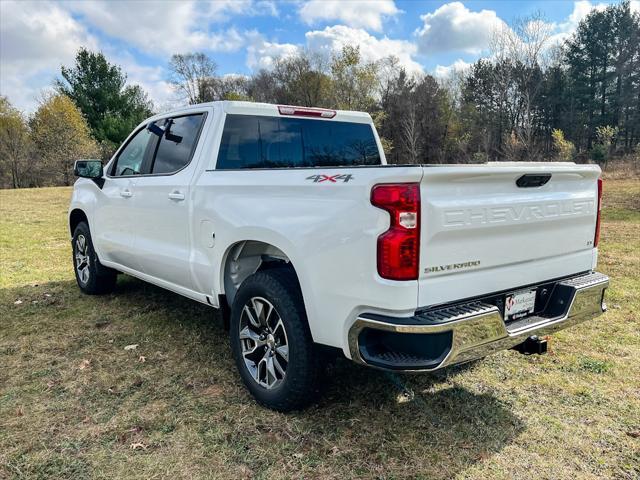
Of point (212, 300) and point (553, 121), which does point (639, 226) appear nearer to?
point (212, 300)

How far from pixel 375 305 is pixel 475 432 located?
1138mm

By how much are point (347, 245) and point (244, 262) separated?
1275 mm

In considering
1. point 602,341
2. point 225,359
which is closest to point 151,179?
point 225,359

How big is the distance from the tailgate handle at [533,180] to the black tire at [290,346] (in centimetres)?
139

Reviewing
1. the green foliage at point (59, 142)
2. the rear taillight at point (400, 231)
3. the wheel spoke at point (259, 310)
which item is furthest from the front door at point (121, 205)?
the green foliage at point (59, 142)

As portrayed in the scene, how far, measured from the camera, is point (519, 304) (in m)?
2.75

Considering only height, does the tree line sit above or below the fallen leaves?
above

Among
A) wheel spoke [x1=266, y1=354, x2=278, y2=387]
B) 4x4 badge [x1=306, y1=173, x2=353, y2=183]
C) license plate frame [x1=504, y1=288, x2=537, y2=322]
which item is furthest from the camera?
wheel spoke [x1=266, y1=354, x2=278, y2=387]

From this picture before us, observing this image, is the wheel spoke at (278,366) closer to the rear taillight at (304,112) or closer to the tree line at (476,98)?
the rear taillight at (304,112)

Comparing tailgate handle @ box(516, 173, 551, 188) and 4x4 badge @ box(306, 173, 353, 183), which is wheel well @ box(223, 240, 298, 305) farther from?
tailgate handle @ box(516, 173, 551, 188)

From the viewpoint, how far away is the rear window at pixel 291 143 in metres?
3.73

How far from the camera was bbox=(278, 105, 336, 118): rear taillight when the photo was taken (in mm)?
3980

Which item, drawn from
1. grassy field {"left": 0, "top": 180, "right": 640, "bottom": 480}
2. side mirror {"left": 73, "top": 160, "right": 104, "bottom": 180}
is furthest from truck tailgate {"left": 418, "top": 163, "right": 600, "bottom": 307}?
side mirror {"left": 73, "top": 160, "right": 104, "bottom": 180}

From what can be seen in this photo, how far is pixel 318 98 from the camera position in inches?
1766
